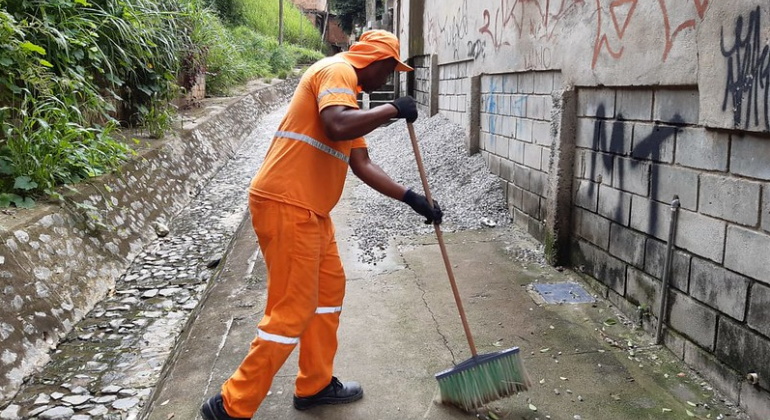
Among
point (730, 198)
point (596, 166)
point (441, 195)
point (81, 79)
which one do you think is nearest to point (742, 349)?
point (730, 198)

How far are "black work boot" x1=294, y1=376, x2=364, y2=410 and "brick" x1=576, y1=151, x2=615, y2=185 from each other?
2.31 meters

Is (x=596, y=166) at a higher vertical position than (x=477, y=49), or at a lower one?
lower

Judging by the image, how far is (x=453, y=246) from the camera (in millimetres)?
5359

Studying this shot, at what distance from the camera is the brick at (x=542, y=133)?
5094mm

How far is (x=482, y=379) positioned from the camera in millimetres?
2723

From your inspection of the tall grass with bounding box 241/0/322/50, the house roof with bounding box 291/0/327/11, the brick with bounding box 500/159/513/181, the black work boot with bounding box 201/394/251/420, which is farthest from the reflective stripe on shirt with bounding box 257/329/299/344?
the house roof with bounding box 291/0/327/11

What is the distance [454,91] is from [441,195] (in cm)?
252

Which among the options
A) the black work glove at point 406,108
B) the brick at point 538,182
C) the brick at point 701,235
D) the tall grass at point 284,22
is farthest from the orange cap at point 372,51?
the tall grass at point 284,22

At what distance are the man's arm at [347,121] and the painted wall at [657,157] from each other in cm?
173

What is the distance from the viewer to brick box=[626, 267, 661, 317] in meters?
3.44

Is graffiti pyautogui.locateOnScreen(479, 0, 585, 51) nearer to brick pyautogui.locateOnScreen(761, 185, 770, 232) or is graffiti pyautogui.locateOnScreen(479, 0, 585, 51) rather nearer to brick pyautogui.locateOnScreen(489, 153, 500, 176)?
brick pyautogui.locateOnScreen(489, 153, 500, 176)

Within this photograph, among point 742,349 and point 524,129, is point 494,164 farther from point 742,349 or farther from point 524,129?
point 742,349

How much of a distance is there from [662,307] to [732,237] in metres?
0.70

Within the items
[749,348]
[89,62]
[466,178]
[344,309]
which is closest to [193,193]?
[89,62]
